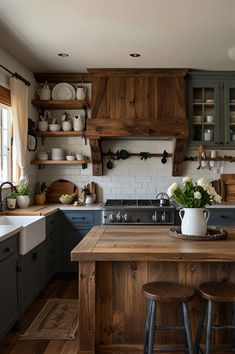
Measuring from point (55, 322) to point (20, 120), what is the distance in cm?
223

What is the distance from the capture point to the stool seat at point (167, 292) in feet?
6.94

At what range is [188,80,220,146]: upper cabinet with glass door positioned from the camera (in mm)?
4707

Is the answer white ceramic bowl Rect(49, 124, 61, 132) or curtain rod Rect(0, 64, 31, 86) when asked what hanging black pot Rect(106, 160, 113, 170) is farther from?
curtain rod Rect(0, 64, 31, 86)

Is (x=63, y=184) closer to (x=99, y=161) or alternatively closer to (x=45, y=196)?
(x=45, y=196)

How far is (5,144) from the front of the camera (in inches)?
170

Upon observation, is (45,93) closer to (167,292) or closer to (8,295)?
(8,295)

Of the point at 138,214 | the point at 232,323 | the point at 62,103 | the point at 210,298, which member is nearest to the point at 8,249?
the point at 210,298

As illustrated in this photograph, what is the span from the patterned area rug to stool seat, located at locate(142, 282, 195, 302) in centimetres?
105

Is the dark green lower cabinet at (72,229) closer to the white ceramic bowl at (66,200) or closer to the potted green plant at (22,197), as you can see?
the white ceramic bowl at (66,200)

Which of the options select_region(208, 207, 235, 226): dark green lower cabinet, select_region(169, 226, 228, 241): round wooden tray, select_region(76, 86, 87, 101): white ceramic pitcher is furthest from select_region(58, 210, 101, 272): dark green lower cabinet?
select_region(169, 226, 228, 241): round wooden tray

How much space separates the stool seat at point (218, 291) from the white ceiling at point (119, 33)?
2.07 m

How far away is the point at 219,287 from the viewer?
2.27 m

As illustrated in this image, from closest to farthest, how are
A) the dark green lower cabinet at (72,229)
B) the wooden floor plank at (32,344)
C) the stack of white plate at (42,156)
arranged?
1. the wooden floor plank at (32,344)
2. the dark green lower cabinet at (72,229)
3. the stack of white plate at (42,156)

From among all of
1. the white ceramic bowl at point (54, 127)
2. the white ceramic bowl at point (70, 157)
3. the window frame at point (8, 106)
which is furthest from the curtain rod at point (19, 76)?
the white ceramic bowl at point (70, 157)
